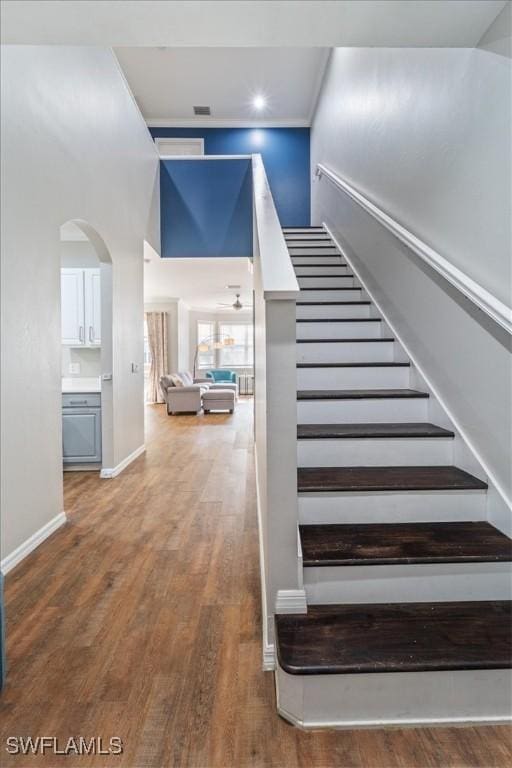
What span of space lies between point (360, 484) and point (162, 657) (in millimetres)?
1012

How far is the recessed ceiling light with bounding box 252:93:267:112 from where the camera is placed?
22.2ft

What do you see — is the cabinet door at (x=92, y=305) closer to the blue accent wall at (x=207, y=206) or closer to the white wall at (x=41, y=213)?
the white wall at (x=41, y=213)

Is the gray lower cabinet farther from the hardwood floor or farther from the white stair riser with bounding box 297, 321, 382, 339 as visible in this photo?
the white stair riser with bounding box 297, 321, 382, 339

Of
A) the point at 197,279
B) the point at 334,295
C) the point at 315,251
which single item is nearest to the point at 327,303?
the point at 334,295

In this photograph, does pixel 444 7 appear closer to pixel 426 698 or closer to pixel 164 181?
pixel 426 698

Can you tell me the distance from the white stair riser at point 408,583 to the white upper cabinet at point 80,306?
3.86 meters

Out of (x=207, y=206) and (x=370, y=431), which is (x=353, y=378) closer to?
(x=370, y=431)

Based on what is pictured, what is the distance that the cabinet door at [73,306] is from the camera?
4539 millimetres

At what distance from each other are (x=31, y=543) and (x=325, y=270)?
320 centimetres

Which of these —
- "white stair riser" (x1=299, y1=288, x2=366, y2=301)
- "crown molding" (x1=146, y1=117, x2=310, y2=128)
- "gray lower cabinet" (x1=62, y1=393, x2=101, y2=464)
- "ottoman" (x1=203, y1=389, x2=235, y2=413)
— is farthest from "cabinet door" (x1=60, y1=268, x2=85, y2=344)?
"crown molding" (x1=146, y1=117, x2=310, y2=128)

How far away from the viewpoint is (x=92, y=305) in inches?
180

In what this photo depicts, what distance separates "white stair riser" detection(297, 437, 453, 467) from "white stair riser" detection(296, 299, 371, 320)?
59.0 inches

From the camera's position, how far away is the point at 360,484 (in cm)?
175

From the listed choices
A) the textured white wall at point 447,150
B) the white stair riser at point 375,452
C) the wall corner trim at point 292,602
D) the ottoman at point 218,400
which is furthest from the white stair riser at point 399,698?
the ottoman at point 218,400
